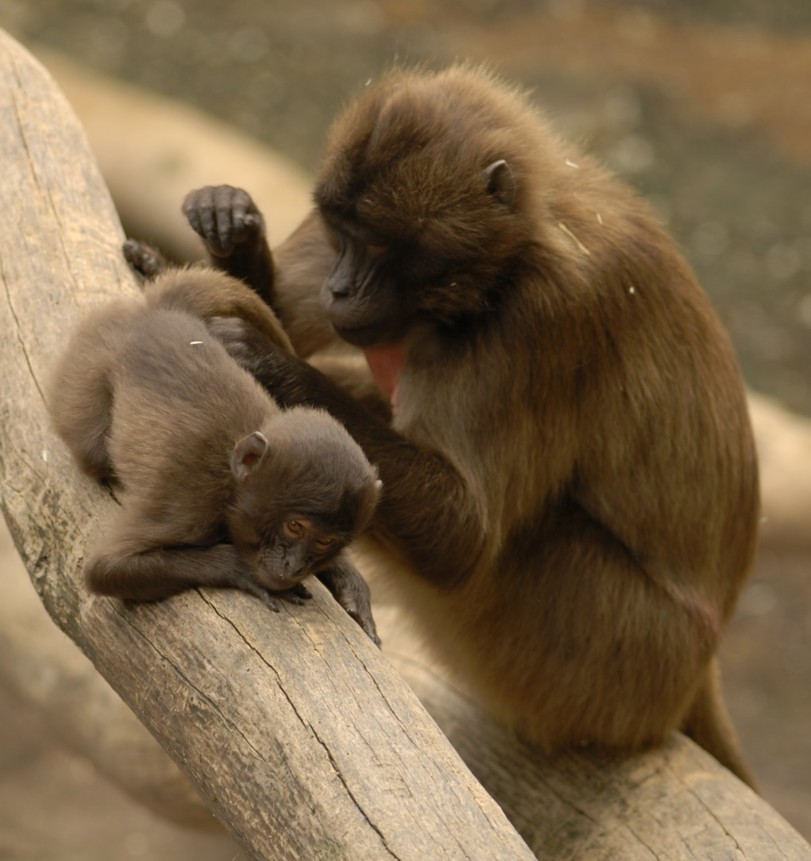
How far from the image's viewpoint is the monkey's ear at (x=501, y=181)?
393cm

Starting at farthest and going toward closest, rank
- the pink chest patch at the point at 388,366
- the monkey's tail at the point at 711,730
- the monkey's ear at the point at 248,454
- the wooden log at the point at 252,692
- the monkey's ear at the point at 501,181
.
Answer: the monkey's tail at the point at 711,730 < the pink chest patch at the point at 388,366 < the monkey's ear at the point at 501,181 < the monkey's ear at the point at 248,454 < the wooden log at the point at 252,692

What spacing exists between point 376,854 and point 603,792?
6.44 feet

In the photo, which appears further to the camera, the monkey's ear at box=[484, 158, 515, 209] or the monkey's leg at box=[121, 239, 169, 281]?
the monkey's leg at box=[121, 239, 169, 281]

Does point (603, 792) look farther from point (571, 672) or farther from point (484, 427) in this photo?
point (484, 427)

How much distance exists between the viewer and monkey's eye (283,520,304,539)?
313cm

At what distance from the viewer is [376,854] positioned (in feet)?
8.66

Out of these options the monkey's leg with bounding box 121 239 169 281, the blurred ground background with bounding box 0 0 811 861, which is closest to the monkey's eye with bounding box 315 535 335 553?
the monkey's leg with bounding box 121 239 169 281

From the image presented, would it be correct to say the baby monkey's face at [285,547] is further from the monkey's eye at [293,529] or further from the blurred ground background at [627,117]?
the blurred ground background at [627,117]

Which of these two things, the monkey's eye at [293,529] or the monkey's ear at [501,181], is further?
the monkey's ear at [501,181]

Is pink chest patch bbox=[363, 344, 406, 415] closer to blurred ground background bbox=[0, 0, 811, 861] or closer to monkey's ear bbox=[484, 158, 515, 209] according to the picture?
monkey's ear bbox=[484, 158, 515, 209]

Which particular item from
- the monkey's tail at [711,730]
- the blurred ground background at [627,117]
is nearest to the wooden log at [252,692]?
the monkey's tail at [711,730]

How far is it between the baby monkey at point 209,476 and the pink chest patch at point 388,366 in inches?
38.3

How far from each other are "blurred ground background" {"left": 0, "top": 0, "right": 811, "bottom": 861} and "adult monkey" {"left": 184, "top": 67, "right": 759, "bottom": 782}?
151 inches

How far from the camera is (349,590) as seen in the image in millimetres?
3572
